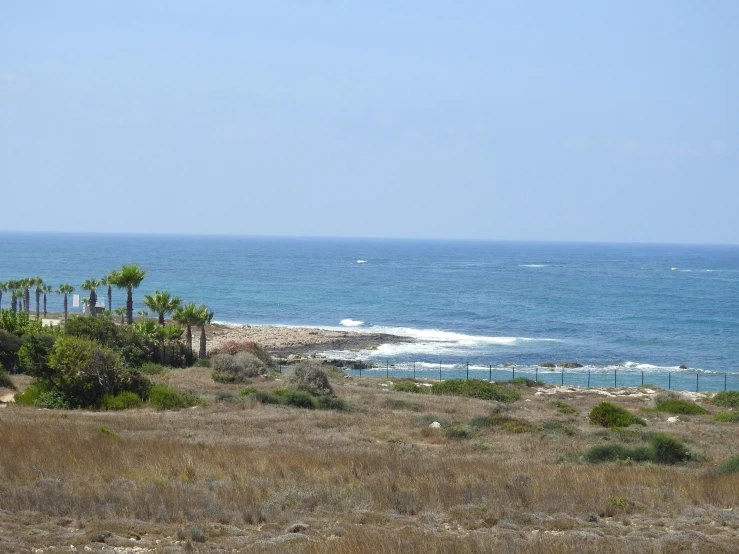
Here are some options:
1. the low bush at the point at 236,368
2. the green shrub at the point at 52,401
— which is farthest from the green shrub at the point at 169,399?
the low bush at the point at 236,368

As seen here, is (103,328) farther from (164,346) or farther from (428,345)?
(428,345)

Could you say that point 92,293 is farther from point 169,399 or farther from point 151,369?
point 169,399

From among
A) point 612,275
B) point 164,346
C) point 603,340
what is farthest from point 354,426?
point 612,275

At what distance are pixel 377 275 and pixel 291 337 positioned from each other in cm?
9674

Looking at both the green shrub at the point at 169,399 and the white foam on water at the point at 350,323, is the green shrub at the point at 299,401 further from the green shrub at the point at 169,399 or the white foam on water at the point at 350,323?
the white foam on water at the point at 350,323

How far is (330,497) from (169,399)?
59.8 ft

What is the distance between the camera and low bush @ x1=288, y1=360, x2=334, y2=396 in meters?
33.7

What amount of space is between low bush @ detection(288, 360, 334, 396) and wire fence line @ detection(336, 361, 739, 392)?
77.1 feet

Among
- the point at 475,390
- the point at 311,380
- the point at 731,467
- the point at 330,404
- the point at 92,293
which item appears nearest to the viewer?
the point at 731,467

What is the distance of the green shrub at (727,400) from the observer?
43.7 meters

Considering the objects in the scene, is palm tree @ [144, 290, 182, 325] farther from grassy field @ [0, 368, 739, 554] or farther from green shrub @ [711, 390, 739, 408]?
green shrub @ [711, 390, 739, 408]

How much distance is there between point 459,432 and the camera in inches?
914

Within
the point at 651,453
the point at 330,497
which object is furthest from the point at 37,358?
the point at 651,453

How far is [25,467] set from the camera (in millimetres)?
12438
